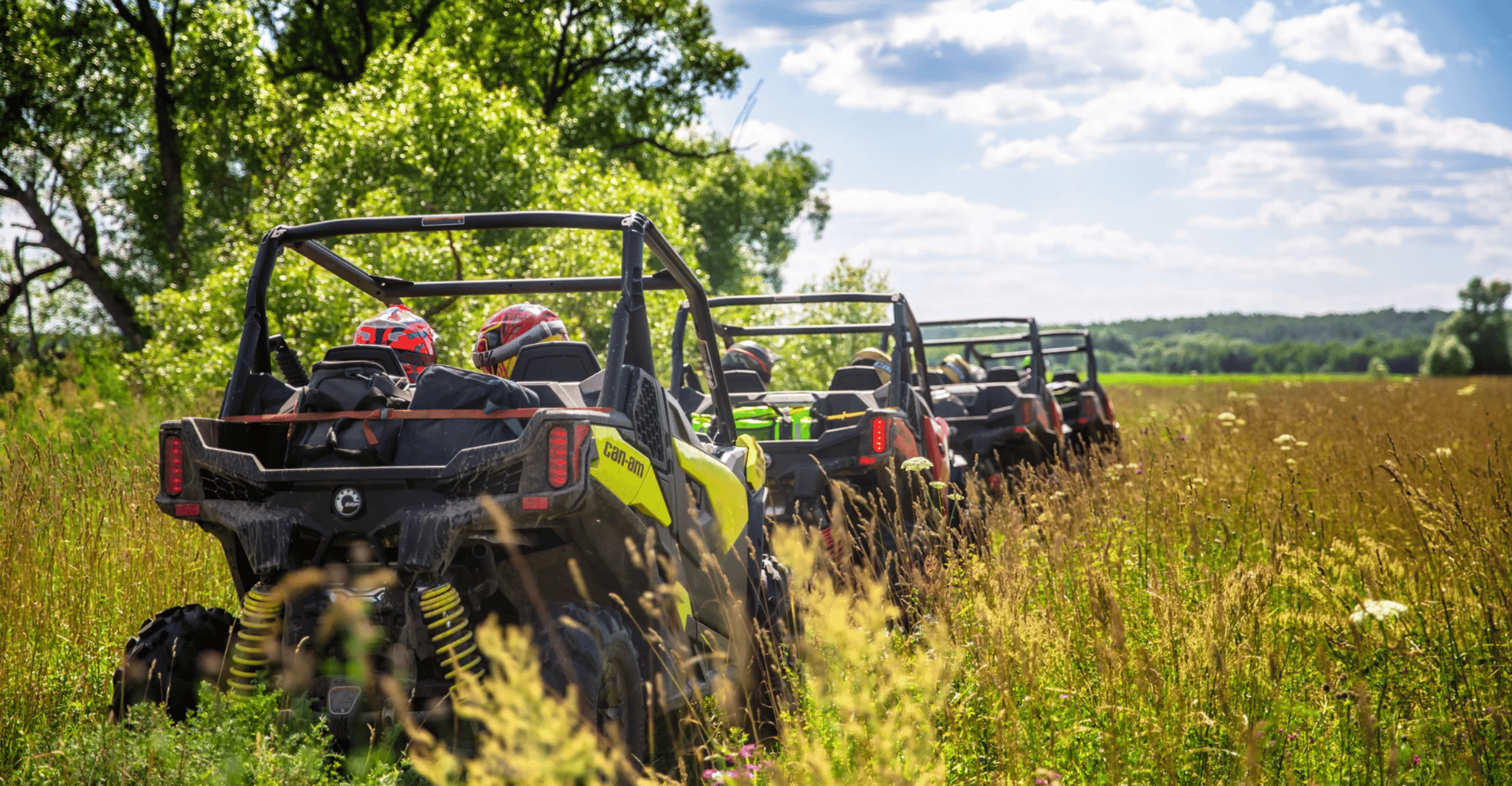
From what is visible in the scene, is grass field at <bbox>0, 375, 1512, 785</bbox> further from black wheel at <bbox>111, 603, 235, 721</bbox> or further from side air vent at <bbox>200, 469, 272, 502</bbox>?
side air vent at <bbox>200, 469, 272, 502</bbox>

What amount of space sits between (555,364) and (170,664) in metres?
1.58

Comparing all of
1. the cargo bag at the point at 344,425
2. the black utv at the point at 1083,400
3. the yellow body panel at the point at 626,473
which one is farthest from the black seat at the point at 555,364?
the black utv at the point at 1083,400

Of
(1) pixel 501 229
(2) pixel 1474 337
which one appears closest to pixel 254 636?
(1) pixel 501 229

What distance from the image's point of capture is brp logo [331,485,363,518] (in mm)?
3025

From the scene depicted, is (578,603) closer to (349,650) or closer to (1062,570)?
(349,650)

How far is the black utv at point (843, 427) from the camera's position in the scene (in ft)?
22.9

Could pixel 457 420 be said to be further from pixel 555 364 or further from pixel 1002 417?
pixel 1002 417

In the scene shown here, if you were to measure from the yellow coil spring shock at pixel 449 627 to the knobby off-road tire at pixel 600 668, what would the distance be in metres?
0.19

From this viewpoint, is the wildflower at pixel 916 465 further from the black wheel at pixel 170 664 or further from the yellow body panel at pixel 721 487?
the black wheel at pixel 170 664

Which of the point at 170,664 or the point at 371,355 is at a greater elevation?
the point at 371,355

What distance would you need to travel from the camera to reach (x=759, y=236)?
3888 centimetres

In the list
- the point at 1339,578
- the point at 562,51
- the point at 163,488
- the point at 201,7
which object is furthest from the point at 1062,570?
the point at 562,51

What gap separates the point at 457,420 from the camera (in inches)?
127

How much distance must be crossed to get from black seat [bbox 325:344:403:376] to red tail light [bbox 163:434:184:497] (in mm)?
526
